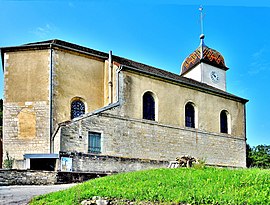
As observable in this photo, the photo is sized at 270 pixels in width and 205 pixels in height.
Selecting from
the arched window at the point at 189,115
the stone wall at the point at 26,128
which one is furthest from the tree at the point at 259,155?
the stone wall at the point at 26,128

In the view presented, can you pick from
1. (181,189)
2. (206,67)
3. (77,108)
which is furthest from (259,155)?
(181,189)

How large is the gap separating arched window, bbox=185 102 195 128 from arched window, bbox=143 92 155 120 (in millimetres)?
3377

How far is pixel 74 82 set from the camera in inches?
957

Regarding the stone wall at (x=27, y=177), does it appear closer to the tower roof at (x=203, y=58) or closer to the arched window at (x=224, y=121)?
the arched window at (x=224, y=121)

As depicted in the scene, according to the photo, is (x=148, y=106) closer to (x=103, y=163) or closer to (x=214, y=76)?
(x=103, y=163)

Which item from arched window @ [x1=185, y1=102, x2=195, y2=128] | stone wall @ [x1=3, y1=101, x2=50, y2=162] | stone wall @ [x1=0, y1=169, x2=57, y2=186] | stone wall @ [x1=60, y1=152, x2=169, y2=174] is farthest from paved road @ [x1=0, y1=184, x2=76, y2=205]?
arched window @ [x1=185, y1=102, x2=195, y2=128]

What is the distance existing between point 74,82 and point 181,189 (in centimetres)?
1610

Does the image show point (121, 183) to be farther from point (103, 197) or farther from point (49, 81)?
point (49, 81)

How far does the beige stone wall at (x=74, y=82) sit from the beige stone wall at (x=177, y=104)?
8.44 ft

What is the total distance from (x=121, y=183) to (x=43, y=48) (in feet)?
51.3

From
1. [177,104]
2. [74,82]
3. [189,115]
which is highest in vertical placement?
[74,82]

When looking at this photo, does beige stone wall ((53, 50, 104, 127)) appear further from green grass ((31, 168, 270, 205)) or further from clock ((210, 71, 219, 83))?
clock ((210, 71, 219, 83))

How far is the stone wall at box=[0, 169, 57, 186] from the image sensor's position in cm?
1507

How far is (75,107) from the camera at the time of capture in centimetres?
2423
